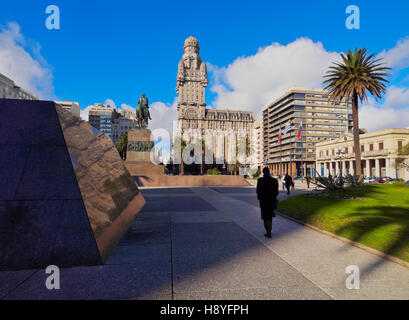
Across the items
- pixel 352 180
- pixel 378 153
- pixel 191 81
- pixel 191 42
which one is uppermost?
pixel 191 42

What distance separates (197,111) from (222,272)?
5834 inches

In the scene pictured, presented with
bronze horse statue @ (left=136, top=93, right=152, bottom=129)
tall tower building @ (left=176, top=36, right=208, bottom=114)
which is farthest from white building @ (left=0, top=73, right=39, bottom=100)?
bronze horse statue @ (left=136, top=93, right=152, bottom=129)

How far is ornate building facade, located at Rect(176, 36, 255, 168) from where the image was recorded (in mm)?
146875

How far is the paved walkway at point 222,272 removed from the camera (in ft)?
11.1

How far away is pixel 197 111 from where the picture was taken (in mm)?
148625

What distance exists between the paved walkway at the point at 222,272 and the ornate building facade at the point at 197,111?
13449cm

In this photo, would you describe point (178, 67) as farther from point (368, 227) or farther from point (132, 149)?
point (368, 227)

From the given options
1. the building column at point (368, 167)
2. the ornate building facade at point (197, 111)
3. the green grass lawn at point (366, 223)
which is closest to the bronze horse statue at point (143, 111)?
the green grass lawn at point (366, 223)

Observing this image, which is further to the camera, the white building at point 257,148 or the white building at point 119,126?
the white building at point 119,126

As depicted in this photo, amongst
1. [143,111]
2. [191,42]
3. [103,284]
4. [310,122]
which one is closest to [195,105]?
[191,42]

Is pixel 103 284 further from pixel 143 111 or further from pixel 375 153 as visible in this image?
pixel 375 153

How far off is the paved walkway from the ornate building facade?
441 ft

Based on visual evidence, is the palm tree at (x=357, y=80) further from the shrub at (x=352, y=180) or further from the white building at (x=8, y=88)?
the white building at (x=8, y=88)

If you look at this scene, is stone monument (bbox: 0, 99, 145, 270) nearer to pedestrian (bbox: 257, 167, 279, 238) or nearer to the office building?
pedestrian (bbox: 257, 167, 279, 238)
